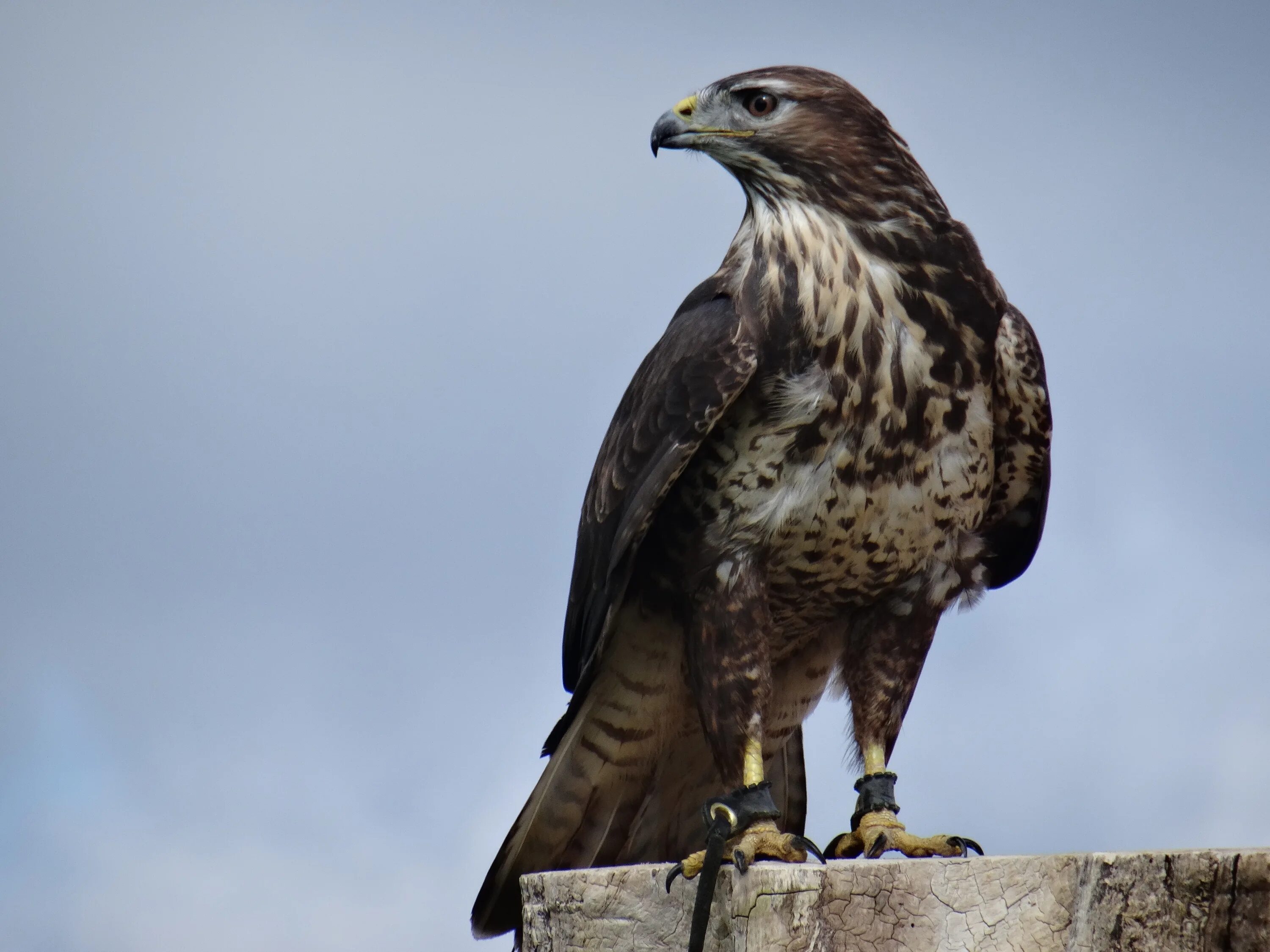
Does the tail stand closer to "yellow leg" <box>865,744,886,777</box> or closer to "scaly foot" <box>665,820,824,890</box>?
"yellow leg" <box>865,744,886,777</box>

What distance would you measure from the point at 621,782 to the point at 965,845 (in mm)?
1269

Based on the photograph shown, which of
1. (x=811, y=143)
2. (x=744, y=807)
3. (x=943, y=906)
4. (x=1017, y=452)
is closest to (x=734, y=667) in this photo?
(x=744, y=807)

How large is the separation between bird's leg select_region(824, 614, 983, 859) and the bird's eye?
1671 millimetres

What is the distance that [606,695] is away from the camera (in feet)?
15.3

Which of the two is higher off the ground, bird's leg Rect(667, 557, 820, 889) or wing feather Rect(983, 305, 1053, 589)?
wing feather Rect(983, 305, 1053, 589)

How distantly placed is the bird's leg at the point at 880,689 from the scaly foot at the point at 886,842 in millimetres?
12

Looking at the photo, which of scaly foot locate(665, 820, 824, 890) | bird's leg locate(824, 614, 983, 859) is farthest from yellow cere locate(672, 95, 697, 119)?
scaly foot locate(665, 820, 824, 890)

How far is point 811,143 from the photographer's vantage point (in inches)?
167

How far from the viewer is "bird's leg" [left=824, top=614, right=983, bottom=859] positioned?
4348 mm

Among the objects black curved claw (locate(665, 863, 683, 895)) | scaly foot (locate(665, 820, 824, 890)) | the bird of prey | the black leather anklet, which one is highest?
the bird of prey

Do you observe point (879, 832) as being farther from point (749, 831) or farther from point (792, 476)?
point (792, 476)

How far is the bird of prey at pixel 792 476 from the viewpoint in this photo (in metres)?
4.04

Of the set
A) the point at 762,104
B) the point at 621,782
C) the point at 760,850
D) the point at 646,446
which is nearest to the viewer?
the point at 760,850

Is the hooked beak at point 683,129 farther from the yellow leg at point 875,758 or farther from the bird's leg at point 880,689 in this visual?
the yellow leg at point 875,758
